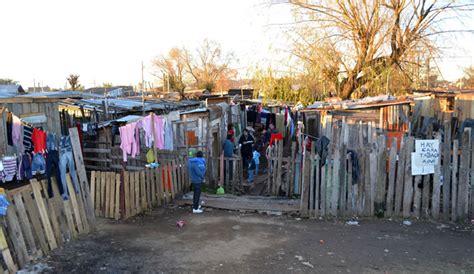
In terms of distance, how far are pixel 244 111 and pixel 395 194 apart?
1372 centimetres

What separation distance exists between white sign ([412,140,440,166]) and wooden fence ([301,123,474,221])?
0.11 m

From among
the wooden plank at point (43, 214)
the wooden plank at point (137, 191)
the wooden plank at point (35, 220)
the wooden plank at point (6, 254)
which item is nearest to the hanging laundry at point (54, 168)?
the wooden plank at point (43, 214)

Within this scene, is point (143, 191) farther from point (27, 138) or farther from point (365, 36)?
point (365, 36)

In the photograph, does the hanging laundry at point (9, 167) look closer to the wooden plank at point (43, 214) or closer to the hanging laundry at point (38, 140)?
the hanging laundry at point (38, 140)

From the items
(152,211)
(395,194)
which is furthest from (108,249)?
(395,194)

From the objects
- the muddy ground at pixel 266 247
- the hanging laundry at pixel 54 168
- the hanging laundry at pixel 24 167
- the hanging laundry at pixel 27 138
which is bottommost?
the muddy ground at pixel 266 247

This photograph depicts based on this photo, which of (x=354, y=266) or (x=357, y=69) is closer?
(x=354, y=266)

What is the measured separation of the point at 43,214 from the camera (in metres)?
5.76

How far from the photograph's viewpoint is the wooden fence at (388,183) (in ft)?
24.3

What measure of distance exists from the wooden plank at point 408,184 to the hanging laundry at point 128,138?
681 cm

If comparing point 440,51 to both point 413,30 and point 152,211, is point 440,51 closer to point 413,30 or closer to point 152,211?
point 413,30

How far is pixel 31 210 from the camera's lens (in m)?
5.53

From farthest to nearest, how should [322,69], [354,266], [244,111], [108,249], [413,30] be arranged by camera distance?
1. [244,111]
2. [322,69]
3. [413,30]
4. [108,249]
5. [354,266]

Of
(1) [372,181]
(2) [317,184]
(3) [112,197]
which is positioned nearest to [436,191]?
(1) [372,181]
